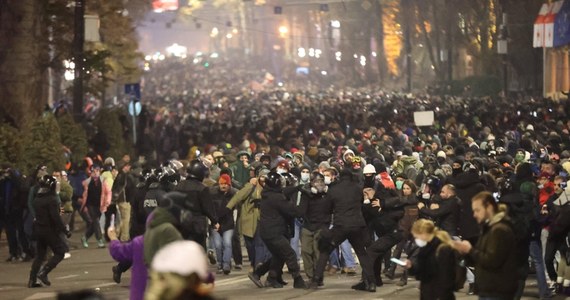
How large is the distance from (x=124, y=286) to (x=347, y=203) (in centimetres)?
326

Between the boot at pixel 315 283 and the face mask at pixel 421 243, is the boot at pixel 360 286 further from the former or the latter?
the face mask at pixel 421 243

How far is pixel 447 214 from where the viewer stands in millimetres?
16469

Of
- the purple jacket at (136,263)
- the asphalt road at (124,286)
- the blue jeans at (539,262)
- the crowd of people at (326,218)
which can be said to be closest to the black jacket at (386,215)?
the crowd of people at (326,218)

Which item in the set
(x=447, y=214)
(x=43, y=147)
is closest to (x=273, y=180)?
(x=447, y=214)

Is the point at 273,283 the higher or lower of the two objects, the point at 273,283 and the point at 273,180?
the lower

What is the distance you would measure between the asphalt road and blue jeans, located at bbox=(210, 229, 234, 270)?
21cm

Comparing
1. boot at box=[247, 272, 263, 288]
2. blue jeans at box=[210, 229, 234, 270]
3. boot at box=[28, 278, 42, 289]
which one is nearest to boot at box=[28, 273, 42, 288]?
boot at box=[28, 278, 42, 289]

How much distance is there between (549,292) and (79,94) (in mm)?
21191

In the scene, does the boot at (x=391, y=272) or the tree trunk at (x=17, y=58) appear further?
the tree trunk at (x=17, y=58)

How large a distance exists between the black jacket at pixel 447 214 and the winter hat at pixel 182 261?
8411 mm

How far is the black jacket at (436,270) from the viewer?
11.4m

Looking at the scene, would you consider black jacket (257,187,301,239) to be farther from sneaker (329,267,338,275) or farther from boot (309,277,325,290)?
sneaker (329,267,338,275)

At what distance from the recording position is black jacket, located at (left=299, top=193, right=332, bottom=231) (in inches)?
712

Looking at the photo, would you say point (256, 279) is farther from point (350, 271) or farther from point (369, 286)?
point (350, 271)
